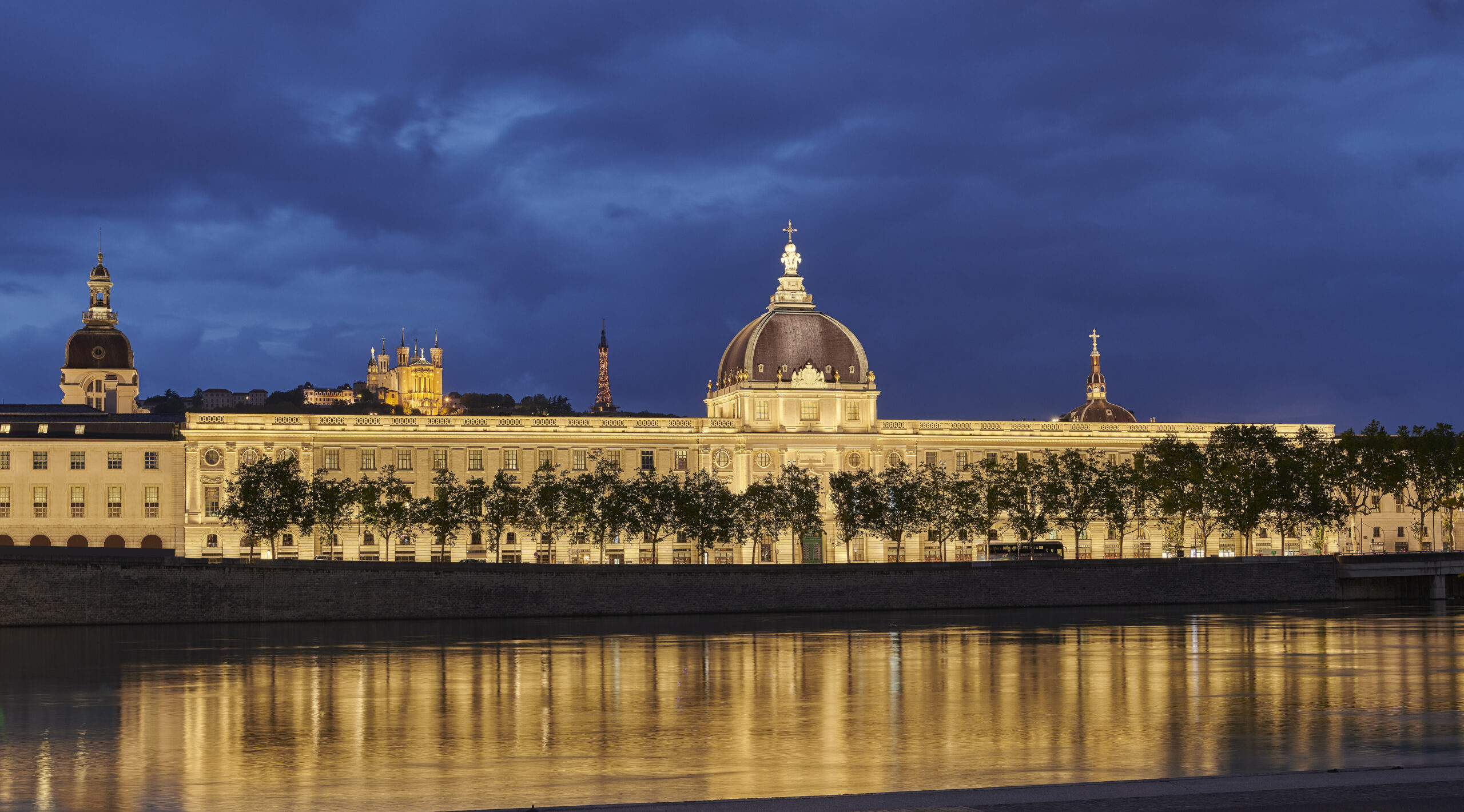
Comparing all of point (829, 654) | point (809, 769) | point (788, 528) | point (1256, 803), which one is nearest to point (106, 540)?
point (788, 528)

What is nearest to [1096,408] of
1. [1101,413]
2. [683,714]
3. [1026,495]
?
[1101,413]

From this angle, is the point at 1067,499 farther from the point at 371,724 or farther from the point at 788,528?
the point at 371,724

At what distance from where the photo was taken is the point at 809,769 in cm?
3048

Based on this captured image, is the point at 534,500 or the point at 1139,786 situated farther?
the point at 534,500

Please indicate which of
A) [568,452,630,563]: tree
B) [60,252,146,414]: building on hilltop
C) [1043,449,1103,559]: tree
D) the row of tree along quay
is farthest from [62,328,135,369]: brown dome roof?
[1043,449,1103,559]: tree

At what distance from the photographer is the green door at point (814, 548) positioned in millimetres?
137625

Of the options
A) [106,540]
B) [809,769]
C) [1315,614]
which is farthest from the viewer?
[106,540]

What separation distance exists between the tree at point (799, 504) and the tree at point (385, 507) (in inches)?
1087

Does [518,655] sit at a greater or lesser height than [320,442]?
lesser

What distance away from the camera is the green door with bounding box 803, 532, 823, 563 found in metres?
138

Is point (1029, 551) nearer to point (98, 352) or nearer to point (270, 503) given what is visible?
point (270, 503)

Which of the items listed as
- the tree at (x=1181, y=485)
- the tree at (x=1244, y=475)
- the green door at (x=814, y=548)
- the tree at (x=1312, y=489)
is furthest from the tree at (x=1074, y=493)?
the green door at (x=814, y=548)

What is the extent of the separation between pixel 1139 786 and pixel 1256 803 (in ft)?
6.79

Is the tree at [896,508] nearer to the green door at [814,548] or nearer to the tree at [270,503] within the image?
the green door at [814,548]
